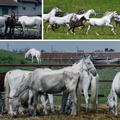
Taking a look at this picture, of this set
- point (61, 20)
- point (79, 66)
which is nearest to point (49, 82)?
point (79, 66)

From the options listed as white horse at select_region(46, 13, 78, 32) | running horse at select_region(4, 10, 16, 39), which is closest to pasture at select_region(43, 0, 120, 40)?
white horse at select_region(46, 13, 78, 32)

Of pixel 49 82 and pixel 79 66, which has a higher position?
pixel 79 66

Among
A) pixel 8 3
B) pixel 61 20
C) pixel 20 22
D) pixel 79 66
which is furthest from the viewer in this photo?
pixel 8 3

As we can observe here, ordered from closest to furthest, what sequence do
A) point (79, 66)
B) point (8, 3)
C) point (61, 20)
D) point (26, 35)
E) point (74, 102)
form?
1. point (74, 102)
2. point (79, 66)
3. point (26, 35)
4. point (61, 20)
5. point (8, 3)

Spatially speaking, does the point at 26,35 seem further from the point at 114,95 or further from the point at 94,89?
the point at 114,95

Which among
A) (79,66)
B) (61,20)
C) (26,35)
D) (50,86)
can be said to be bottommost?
(50,86)

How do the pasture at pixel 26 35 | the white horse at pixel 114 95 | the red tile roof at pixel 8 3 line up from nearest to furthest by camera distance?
the white horse at pixel 114 95, the pasture at pixel 26 35, the red tile roof at pixel 8 3

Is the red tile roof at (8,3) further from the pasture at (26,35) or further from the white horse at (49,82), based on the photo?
the white horse at (49,82)

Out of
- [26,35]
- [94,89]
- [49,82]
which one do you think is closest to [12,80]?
[49,82]

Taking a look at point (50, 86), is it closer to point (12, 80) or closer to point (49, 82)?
point (49, 82)

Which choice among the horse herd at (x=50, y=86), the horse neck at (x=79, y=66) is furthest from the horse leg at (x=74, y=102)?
the horse neck at (x=79, y=66)

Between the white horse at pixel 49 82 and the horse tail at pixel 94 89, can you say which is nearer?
the white horse at pixel 49 82

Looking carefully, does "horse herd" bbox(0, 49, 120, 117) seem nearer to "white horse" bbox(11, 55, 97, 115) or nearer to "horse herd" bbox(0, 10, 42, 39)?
"white horse" bbox(11, 55, 97, 115)

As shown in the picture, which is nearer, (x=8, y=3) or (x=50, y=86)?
(x=50, y=86)
